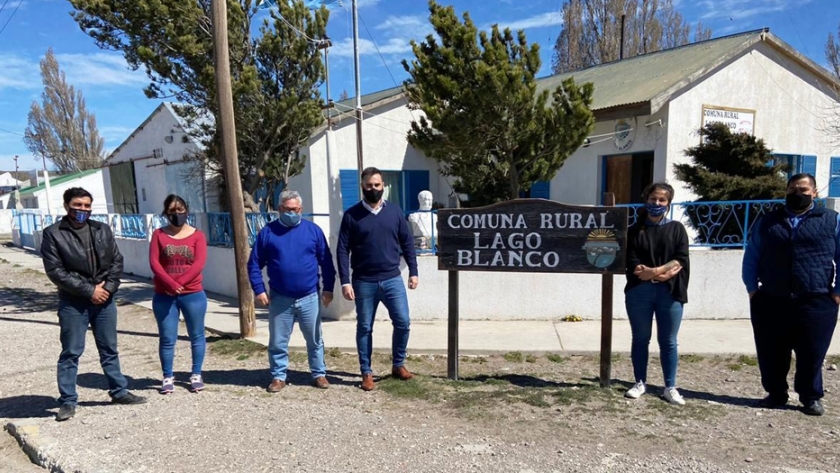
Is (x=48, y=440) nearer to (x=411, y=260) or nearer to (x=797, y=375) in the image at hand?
(x=411, y=260)

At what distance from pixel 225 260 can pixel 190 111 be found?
2421mm

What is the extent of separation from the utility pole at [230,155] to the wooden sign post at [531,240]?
8.50 ft

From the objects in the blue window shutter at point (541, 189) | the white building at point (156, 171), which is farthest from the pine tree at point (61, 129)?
the blue window shutter at point (541, 189)

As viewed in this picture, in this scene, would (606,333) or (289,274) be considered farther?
(606,333)

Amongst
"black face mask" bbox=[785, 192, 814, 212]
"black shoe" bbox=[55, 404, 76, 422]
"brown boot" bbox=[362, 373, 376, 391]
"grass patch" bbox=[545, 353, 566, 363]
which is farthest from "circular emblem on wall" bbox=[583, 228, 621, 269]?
"black shoe" bbox=[55, 404, 76, 422]

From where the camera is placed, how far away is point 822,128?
11211 millimetres

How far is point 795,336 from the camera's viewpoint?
372 cm

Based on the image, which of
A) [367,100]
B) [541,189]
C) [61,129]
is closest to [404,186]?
[367,100]

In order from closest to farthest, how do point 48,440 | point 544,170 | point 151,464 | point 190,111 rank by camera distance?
point 151,464 < point 48,440 < point 544,170 < point 190,111

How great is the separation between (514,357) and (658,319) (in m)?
1.69

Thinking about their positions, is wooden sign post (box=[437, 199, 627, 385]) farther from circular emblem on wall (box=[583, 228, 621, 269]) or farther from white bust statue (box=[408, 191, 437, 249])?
white bust statue (box=[408, 191, 437, 249])

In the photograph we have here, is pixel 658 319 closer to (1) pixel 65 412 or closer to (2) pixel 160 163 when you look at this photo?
(1) pixel 65 412

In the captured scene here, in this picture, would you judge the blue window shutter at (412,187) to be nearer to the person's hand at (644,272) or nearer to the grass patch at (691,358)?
the grass patch at (691,358)

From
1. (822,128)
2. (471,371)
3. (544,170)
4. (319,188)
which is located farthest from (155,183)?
(822,128)
